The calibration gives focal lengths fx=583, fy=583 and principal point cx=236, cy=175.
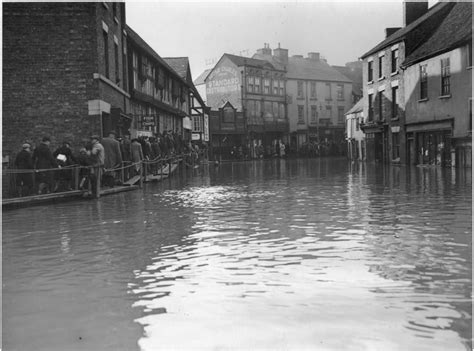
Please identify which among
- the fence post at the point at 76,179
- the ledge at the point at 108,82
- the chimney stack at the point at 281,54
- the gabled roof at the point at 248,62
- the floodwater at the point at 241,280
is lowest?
the floodwater at the point at 241,280

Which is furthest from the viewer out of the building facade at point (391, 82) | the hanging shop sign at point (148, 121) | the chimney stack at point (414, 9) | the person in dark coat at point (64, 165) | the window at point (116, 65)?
the chimney stack at point (414, 9)

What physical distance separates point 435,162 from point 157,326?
2781cm

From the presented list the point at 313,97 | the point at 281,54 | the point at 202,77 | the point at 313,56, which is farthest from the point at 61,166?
the point at 313,56

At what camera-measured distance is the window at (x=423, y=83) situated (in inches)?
1204

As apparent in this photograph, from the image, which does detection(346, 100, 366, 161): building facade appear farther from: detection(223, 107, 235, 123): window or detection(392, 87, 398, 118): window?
detection(223, 107, 235, 123): window

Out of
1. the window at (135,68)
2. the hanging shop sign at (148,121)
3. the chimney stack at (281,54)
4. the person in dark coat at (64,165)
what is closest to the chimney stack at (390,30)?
the window at (135,68)

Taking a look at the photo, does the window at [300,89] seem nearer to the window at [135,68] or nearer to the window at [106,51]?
the window at [135,68]

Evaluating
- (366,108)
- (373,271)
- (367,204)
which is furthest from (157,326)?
(366,108)

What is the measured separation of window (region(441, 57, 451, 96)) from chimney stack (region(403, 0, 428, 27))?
997 cm

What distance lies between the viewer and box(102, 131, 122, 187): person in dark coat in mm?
16781

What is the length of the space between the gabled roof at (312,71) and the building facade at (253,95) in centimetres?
222

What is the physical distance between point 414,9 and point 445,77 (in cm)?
1063

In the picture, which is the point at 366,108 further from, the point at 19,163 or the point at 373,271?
the point at 373,271

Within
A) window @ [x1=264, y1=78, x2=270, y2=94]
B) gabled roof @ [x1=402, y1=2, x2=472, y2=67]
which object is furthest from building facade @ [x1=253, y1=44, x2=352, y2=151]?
gabled roof @ [x1=402, y1=2, x2=472, y2=67]
